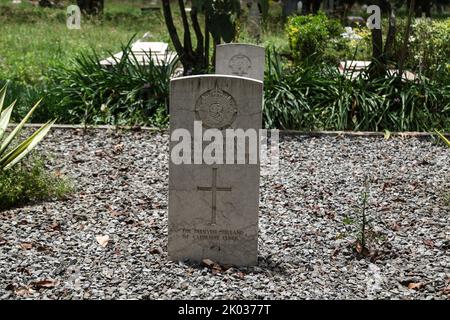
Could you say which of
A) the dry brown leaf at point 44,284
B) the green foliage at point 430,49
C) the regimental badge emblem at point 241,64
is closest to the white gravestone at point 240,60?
the regimental badge emblem at point 241,64

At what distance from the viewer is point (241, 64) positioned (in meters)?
9.56

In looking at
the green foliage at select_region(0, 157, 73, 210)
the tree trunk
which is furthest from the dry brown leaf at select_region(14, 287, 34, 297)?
the tree trunk

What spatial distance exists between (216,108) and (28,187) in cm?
233

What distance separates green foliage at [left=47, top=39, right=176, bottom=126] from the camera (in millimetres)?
10000

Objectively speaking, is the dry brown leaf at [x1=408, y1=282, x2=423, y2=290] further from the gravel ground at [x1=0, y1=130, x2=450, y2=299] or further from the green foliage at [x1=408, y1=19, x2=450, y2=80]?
the green foliage at [x1=408, y1=19, x2=450, y2=80]

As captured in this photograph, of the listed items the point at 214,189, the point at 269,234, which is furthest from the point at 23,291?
the point at 269,234

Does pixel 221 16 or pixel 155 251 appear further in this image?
pixel 221 16

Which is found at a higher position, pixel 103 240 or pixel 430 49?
pixel 430 49

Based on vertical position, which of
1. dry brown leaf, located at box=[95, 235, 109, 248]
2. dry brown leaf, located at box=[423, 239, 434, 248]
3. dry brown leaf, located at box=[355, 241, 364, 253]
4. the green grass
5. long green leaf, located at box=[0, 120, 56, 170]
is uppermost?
the green grass

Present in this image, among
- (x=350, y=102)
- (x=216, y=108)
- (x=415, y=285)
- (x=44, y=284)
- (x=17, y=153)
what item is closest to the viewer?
(x=44, y=284)

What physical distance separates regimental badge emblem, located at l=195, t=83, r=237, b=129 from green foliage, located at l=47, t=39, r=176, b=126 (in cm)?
470

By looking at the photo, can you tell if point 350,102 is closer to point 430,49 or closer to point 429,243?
point 430,49

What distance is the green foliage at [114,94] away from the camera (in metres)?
10.0

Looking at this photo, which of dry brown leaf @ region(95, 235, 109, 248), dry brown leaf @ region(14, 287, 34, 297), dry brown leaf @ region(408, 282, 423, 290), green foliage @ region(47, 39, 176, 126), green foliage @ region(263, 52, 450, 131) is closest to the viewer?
dry brown leaf @ region(14, 287, 34, 297)
